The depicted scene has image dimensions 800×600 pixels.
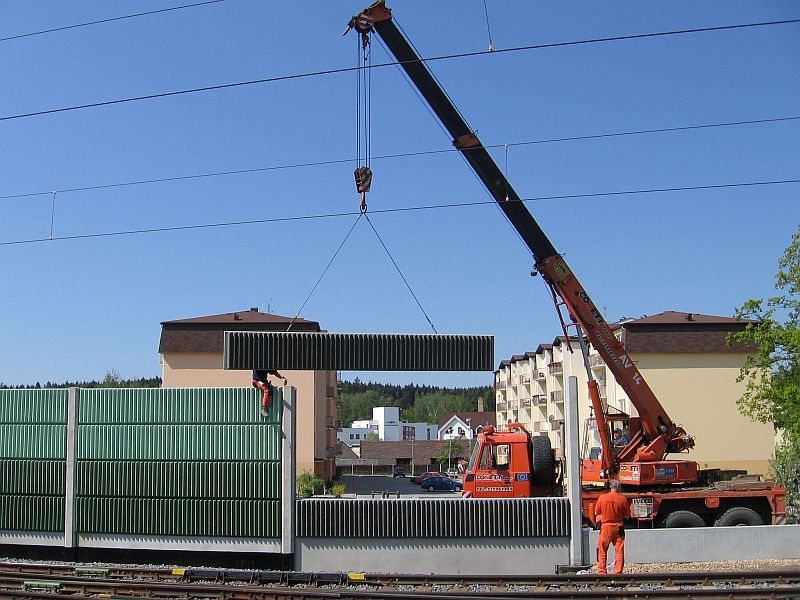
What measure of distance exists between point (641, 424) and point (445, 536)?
21.3ft

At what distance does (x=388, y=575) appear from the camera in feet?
47.6

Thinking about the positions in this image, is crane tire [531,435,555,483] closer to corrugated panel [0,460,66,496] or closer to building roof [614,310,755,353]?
corrugated panel [0,460,66,496]

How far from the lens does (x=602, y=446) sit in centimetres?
1983

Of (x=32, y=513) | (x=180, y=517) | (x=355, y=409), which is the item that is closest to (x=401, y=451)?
(x=32, y=513)

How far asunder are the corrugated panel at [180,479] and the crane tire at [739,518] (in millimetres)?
9968

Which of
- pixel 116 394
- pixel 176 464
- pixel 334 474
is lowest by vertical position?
pixel 334 474

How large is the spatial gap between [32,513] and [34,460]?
113cm

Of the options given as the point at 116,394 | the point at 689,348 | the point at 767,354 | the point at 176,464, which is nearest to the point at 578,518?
the point at 176,464

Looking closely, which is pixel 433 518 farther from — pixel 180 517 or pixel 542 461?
pixel 180 517

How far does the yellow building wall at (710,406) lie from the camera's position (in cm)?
4372

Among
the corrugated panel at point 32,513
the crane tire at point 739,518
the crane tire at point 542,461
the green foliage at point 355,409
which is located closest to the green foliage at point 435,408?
the green foliage at point 355,409

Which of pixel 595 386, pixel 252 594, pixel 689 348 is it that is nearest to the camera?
pixel 252 594

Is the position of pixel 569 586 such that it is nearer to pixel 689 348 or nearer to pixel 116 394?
pixel 116 394

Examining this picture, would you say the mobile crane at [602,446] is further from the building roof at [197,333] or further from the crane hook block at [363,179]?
the building roof at [197,333]
